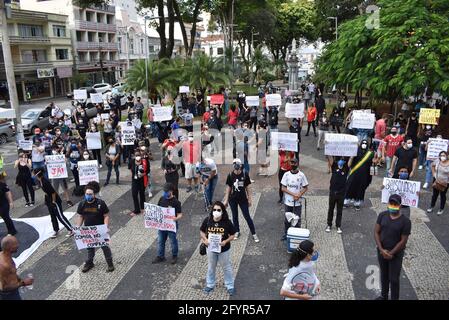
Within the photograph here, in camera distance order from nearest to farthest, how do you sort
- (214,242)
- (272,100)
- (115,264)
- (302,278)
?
1. (302,278)
2. (214,242)
3. (115,264)
4. (272,100)

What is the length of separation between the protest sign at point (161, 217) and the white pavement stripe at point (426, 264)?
168 inches

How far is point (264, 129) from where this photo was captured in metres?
14.1

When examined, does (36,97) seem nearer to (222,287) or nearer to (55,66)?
(55,66)

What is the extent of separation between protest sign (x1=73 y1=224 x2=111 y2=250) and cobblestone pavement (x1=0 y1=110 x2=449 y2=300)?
0.59 m

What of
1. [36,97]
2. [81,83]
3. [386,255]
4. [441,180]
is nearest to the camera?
[386,255]

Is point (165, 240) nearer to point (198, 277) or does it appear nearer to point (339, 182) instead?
point (198, 277)

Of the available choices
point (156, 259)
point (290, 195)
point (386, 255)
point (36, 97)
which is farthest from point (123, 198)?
point (36, 97)

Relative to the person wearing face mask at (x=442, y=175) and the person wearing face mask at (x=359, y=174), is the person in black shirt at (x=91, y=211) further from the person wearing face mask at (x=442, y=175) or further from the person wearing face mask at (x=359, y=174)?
the person wearing face mask at (x=442, y=175)

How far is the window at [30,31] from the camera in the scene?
4328cm

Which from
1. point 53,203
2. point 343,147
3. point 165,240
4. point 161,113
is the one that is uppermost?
point 343,147

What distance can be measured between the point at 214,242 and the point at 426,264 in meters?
4.05

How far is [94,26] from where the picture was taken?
5678cm

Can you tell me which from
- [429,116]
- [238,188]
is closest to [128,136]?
[238,188]
